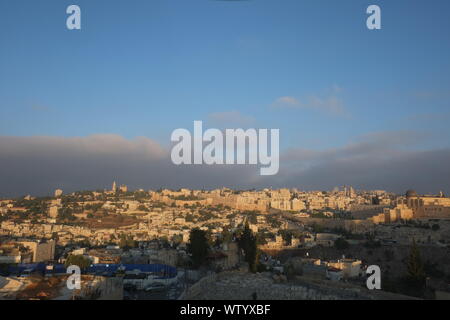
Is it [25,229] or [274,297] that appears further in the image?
[25,229]

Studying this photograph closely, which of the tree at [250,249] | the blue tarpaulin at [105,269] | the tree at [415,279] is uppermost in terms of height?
the tree at [250,249]

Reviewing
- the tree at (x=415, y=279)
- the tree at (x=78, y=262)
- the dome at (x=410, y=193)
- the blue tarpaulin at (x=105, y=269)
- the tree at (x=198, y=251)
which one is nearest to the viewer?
the blue tarpaulin at (x=105, y=269)

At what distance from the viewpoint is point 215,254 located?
1669cm

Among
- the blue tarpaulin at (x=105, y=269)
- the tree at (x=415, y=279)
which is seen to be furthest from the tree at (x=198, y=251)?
the tree at (x=415, y=279)

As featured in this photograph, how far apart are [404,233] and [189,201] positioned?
3280 cm

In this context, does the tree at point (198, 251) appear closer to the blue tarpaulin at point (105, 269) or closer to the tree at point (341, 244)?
the blue tarpaulin at point (105, 269)

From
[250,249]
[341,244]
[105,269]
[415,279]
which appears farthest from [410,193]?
[105,269]

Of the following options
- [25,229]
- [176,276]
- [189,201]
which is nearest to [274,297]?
[176,276]

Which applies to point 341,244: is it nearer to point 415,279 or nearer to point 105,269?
point 415,279

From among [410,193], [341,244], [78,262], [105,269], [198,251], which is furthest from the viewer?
[410,193]

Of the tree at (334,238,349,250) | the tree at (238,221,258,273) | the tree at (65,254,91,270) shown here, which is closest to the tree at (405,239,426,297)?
the tree at (238,221,258,273)

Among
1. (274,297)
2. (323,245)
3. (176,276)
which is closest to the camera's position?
(274,297)
